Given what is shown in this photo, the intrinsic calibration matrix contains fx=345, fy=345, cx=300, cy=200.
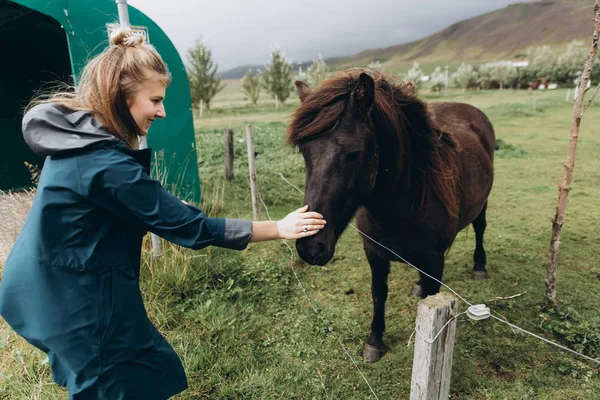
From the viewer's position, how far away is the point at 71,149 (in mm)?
1264

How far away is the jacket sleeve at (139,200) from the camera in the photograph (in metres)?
1.27

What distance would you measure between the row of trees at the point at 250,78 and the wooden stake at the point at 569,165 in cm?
2353

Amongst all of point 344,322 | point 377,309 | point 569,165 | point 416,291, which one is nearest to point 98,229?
point 377,309

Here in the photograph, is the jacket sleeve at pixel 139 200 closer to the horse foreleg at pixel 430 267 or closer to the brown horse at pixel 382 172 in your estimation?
the brown horse at pixel 382 172

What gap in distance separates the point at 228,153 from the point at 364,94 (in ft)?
18.6

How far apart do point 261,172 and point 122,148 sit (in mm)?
6728

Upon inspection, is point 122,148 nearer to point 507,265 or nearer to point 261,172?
point 507,265

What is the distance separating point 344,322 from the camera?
3.50 metres

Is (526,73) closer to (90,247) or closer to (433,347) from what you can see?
(433,347)

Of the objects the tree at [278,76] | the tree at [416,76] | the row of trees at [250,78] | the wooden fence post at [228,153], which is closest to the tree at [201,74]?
the row of trees at [250,78]

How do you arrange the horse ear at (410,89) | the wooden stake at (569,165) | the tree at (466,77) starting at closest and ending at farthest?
the horse ear at (410,89), the wooden stake at (569,165), the tree at (466,77)

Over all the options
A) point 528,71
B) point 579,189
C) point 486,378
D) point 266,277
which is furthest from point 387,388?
point 528,71

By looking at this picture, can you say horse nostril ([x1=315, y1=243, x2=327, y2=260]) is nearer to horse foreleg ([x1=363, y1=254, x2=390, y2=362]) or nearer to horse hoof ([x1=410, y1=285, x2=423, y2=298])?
horse foreleg ([x1=363, y1=254, x2=390, y2=362])

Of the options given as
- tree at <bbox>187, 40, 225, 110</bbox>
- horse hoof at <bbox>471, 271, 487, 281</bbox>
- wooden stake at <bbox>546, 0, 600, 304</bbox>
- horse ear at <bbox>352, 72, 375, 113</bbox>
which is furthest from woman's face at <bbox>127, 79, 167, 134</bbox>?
tree at <bbox>187, 40, 225, 110</bbox>
